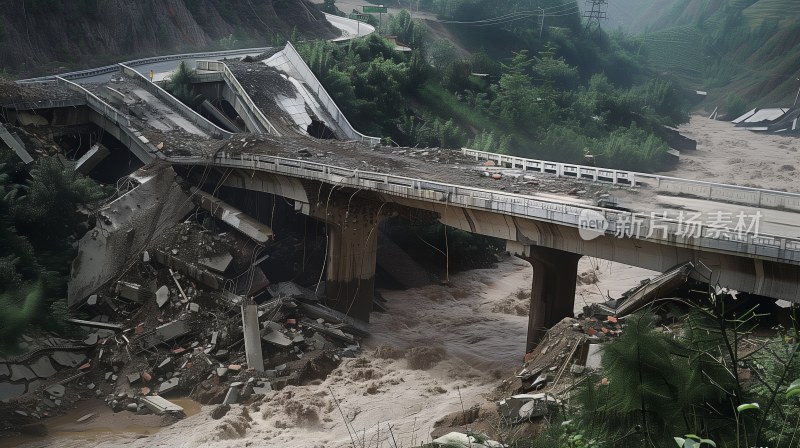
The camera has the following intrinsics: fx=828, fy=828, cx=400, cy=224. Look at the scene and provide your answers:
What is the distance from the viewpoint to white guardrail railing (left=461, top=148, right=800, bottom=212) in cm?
2461

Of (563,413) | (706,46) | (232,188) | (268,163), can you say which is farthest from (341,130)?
(706,46)

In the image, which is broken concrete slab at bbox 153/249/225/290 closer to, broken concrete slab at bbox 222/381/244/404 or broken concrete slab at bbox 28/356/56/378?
broken concrete slab at bbox 222/381/244/404

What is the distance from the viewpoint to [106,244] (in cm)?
3000

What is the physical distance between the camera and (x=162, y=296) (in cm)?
2841

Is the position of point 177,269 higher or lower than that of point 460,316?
higher

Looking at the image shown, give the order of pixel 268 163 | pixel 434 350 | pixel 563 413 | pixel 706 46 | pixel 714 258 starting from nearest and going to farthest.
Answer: pixel 563 413
pixel 714 258
pixel 434 350
pixel 268 163
pixel 706 46

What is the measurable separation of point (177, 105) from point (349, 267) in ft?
49.4

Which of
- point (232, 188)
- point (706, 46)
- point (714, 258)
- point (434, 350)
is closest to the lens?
point (714, 258)

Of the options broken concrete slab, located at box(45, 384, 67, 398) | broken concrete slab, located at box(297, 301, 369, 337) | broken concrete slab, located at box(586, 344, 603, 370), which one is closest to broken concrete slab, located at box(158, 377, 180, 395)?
broken concrete slab, located at box(45, 384, 67, 398)

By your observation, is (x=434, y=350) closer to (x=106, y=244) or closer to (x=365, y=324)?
(x=365, y=324)

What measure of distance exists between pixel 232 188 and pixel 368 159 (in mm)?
7156

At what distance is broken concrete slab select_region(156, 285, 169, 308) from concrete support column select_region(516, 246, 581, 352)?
12.2 m

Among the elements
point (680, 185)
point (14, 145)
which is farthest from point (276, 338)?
point (14, 145)

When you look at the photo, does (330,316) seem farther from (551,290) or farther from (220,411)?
(551,290)
